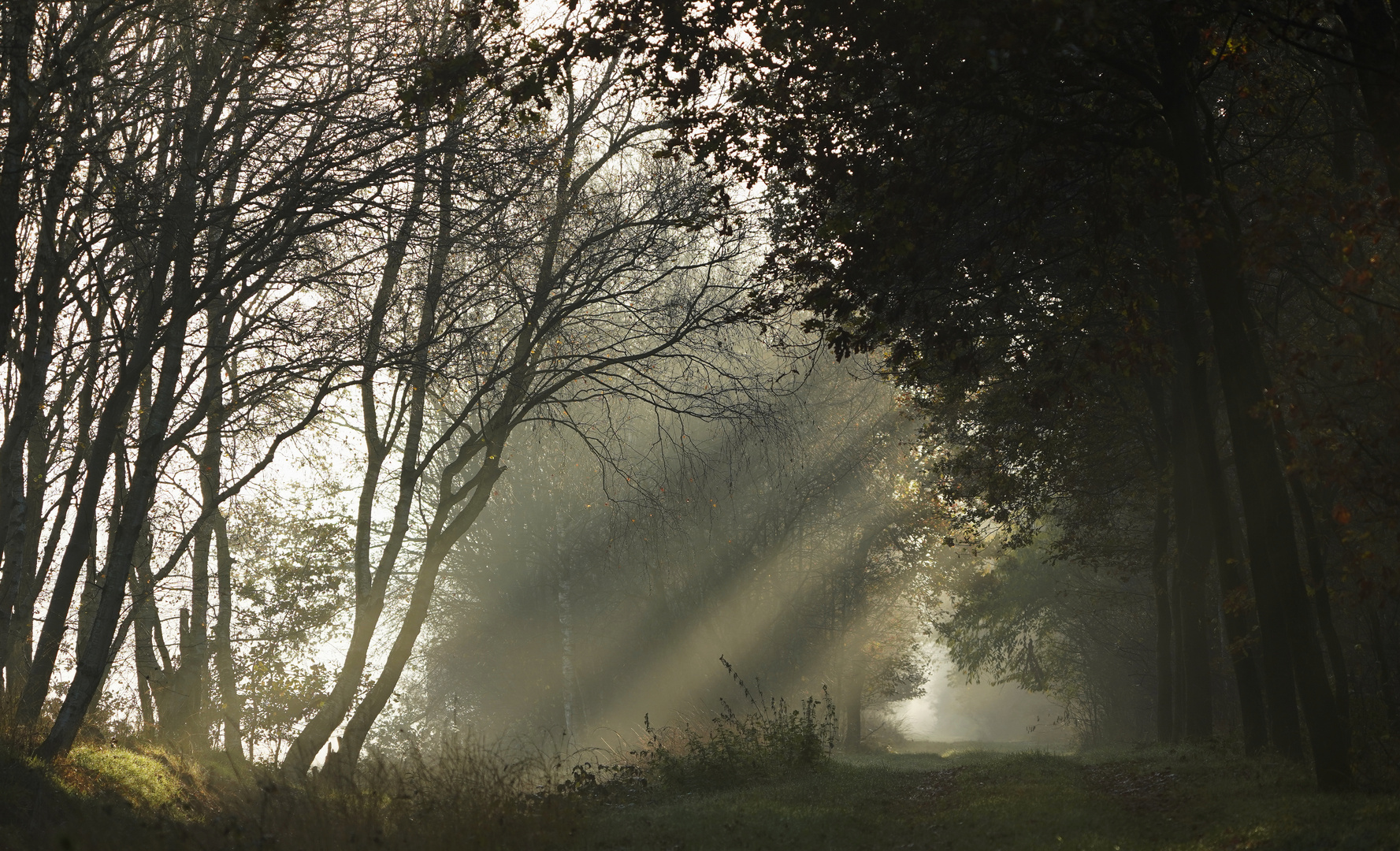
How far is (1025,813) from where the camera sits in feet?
30.7

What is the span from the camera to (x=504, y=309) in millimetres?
13938

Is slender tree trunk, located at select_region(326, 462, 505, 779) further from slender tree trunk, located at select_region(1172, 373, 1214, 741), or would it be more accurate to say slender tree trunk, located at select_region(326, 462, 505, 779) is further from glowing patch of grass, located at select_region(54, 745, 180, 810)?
slender tree trunk, located at select_region(1172, 373, 1214, 741)

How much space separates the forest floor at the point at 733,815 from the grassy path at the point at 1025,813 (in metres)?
0.03

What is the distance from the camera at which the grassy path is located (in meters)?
7.75

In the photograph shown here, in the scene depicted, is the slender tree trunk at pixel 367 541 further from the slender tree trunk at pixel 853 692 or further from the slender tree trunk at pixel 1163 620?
the slender tree trunk at pixel 853 692

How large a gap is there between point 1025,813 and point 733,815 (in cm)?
269

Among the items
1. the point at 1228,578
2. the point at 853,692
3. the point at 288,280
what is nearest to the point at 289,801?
the point at 288,280

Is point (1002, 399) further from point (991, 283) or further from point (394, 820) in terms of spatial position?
point (394, 820)

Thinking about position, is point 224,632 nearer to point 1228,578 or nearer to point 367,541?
point 367,541

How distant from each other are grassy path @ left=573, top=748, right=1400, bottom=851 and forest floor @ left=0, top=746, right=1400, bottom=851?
3cm

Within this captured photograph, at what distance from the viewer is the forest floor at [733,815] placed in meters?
7.36

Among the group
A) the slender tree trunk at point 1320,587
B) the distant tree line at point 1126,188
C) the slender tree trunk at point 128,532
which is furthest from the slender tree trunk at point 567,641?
the slender tree trunk at point 1320,587

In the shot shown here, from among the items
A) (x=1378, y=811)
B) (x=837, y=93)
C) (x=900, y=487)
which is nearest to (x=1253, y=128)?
(x=837, y=93)

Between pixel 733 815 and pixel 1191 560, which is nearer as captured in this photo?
pixel 733 815
